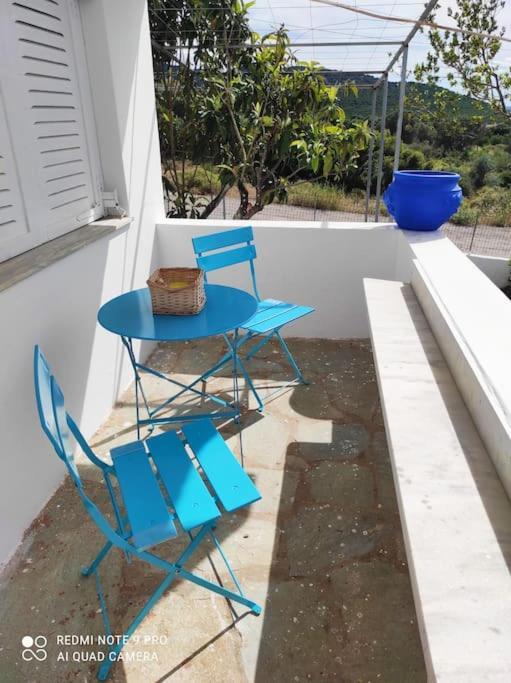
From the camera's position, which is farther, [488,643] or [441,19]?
[441,19]

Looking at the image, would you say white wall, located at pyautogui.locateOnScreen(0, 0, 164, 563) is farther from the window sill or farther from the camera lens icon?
the camera lens icon

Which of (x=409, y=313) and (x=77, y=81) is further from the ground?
(x=77, y=81)

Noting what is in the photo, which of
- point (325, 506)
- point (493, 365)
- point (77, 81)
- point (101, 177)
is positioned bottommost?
point (325, 506)

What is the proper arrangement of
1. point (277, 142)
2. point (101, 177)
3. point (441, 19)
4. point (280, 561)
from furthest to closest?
1. point (441, 19)
2. point (277, 142)
3. point (101, 177)
4. point (280, 561)

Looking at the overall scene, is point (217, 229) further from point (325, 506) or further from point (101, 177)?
point (325, 506)

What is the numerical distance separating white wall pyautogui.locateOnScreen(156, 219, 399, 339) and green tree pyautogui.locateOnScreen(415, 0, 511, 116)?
222 inches

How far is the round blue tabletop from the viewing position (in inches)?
84.7

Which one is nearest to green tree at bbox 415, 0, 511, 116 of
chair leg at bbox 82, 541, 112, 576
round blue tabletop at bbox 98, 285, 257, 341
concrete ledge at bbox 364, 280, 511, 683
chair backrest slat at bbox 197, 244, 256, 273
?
chair backrest slat at bbox 197, 244, 256, 273

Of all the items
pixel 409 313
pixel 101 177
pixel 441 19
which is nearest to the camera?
pixel 409 313

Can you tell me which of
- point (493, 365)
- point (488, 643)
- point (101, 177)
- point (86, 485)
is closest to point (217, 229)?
point (101, 177)

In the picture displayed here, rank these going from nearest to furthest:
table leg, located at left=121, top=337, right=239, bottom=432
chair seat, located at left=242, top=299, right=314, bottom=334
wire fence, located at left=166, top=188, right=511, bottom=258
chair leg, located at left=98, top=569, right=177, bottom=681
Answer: chair leg, located at left=98, top=569, right=177, bottom=681 → table leg, located at left=121, top=337, right=239, bottom=432 → chair seat, located at left=242, top=299, right=314, bottom=334 → wire fence, located at left=166, top=188, right=511, bottom=258

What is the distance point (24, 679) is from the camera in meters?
Result: 1.56

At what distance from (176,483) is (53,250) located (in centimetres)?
125

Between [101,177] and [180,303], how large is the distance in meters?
1.20
